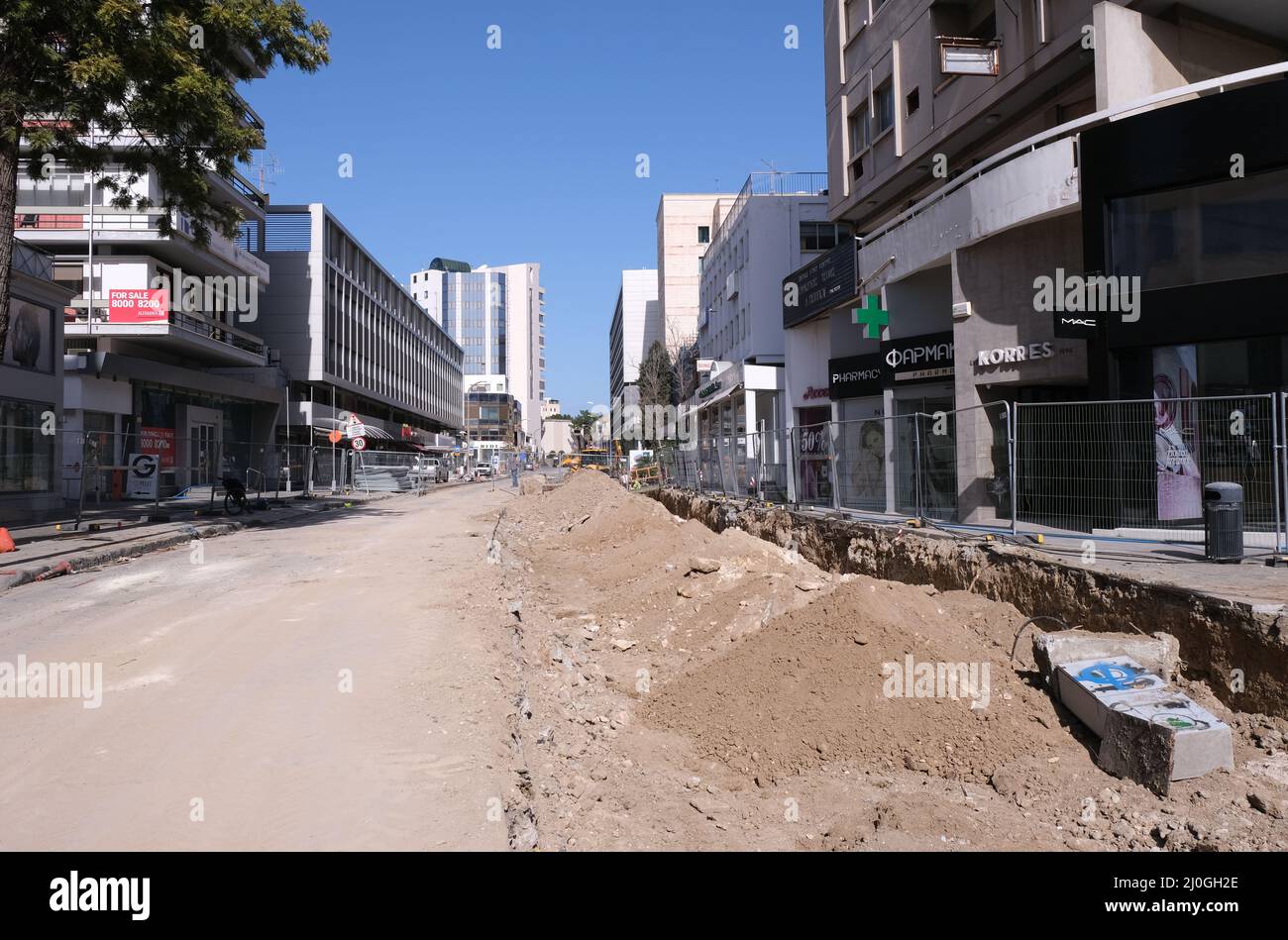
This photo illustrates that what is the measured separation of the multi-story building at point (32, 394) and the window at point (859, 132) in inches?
831

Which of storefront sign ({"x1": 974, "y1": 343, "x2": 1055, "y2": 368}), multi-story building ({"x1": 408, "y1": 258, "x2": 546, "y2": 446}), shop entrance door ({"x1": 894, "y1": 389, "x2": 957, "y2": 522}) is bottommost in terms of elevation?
shop entrance door ({"x1": 894, "y1": 389, "x2": 957, "y2": 522})

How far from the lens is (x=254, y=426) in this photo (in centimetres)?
4269

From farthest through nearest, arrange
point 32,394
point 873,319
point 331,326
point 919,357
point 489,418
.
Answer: point 489,418 → point 331,326 → point 32,394 → point 873,319 → point 919,357

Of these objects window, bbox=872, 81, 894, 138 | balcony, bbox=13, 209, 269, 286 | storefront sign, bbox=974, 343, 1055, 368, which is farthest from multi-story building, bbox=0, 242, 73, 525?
window, bbox=872, 81, 894, 138

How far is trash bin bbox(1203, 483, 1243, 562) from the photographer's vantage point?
7902 mm

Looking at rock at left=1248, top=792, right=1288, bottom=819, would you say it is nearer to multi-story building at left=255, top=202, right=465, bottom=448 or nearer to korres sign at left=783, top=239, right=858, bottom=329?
korres sign at left=783, top=239, right=858, bottom=329

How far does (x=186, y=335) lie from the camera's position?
108ft

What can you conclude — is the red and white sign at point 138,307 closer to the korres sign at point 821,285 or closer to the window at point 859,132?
the korres sign at point 821,285

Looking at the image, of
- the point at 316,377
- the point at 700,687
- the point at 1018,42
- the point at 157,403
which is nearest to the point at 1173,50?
the point at 1018,42

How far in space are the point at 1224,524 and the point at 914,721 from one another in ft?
15.2

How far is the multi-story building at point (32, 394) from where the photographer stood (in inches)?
694

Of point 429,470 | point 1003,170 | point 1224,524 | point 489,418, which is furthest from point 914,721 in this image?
point 489,418

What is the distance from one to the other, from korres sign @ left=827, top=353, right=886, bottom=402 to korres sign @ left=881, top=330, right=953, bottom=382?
2.54 feet

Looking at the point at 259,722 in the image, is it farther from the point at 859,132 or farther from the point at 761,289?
the point at 761,289
